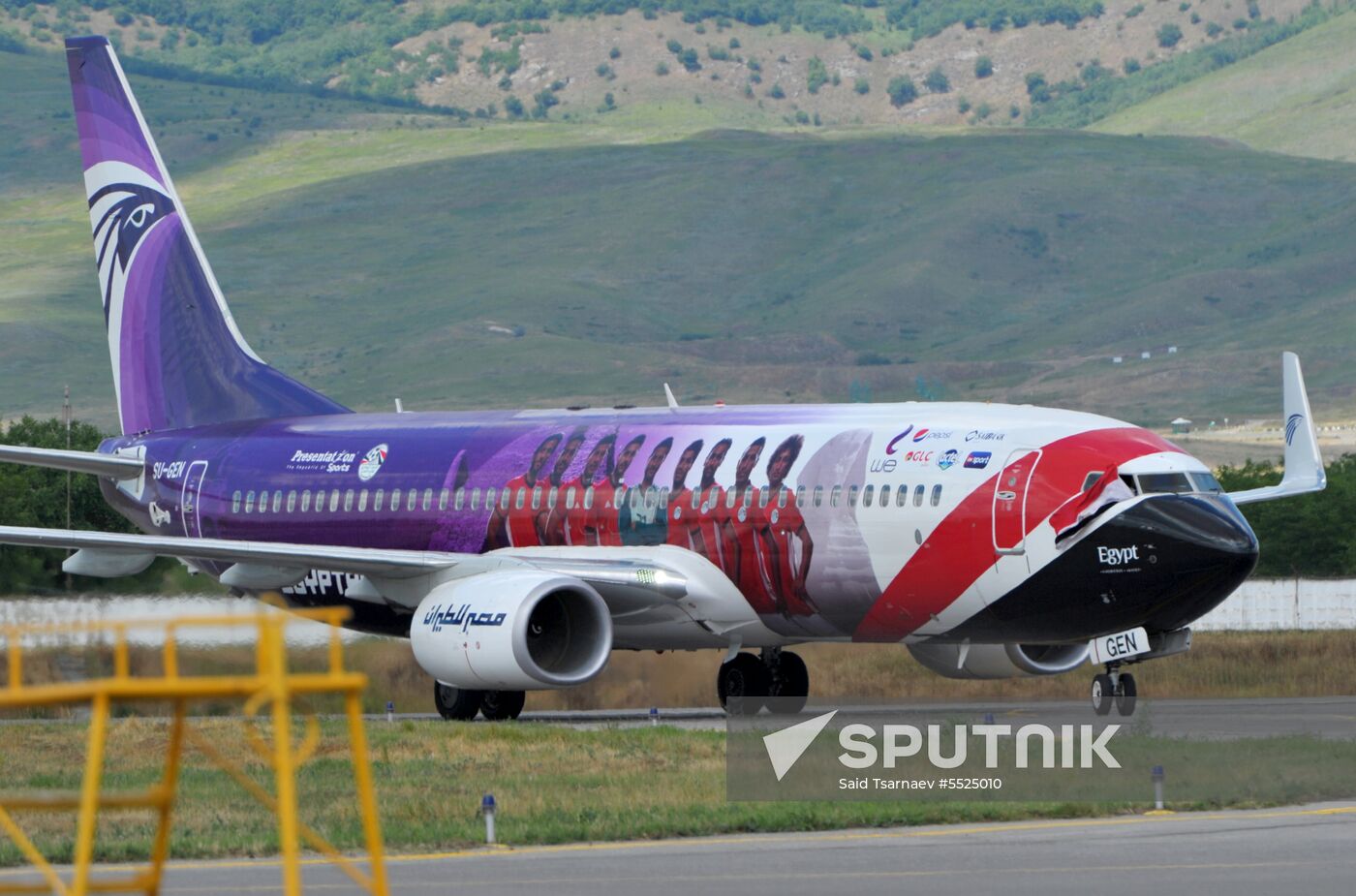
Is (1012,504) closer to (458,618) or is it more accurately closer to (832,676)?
(458,618)

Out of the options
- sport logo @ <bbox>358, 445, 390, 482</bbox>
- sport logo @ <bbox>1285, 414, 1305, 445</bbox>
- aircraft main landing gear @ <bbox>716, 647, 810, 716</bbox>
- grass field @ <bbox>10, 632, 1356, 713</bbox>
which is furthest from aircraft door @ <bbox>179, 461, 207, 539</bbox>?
sport logo @ <bbox>1285, 414, 1305, 445</bbox>

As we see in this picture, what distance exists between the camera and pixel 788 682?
117 feet

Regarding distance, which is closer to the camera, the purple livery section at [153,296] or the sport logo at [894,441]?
the sport logo at [894,441]

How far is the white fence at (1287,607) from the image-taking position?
191ft

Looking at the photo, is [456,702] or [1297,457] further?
[1297,457]

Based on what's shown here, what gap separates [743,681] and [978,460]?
18.7 ft

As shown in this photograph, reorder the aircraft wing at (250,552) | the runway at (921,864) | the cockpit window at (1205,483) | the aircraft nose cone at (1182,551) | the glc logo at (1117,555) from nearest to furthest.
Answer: the runway at (921,864) < the aircraft nose cone at (1182,551) < the glc logo at (1117,555) < the cockpit window at (1205,483) < the aircraft wing at (250,552)

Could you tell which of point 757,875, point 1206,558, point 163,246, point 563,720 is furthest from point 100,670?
point 757,875

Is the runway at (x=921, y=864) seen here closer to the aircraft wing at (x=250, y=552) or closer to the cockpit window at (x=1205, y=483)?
the cockpit window at (x=1205, y=483)

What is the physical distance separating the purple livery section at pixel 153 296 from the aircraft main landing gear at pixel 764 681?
995cm

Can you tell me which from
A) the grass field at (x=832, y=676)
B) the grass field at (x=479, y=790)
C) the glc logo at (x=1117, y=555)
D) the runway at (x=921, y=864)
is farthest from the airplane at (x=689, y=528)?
the runway at (x=921, y=864)

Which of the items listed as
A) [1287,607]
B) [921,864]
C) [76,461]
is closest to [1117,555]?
[921,864]

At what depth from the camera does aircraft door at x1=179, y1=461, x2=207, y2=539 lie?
40219mm

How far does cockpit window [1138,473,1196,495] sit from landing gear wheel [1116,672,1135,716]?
8.49ft
